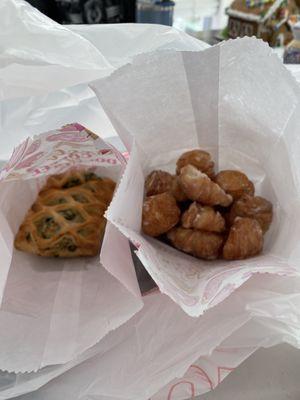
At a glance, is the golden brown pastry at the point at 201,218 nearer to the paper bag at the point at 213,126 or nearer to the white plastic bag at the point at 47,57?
the paper bag at the point at 213,126

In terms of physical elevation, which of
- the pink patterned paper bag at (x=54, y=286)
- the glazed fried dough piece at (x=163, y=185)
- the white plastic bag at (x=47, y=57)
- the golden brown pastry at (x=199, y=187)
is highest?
the white plastic bag at (x=47, y=57)

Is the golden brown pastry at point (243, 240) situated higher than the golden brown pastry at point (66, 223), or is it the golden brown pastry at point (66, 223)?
the golden brown pastry at point (243, 240)

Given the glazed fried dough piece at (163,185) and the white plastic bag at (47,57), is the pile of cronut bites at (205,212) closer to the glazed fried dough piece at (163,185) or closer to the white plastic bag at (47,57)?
the glazed fried dough piece at (163,185)

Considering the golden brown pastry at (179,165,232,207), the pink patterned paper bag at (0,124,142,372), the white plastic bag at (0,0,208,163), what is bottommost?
the pink patterned paper bag at (0,124,142,372)

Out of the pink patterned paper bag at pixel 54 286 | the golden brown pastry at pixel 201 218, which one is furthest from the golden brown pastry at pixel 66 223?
the golden brown pastry at pixel 201 218

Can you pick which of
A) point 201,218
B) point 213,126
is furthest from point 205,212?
point 213,126

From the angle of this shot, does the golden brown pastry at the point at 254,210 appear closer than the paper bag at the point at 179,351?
No

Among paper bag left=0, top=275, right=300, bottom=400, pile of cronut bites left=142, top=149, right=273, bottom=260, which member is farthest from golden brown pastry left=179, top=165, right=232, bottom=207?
paper bag left=0, top=275, right=300, bottom=400

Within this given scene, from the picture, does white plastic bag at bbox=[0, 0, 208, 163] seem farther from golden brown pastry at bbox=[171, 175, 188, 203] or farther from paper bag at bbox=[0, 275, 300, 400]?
paper bag at bbox=[0, 275, 300, 400]
